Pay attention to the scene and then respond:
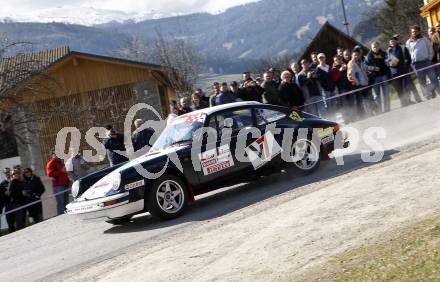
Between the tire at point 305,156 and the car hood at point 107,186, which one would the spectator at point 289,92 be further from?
the car hood at point 107,186

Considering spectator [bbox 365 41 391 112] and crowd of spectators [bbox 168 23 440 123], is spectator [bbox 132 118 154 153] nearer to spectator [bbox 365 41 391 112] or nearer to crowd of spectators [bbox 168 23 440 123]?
crowd of spectators [bbox 168 23 440 123]

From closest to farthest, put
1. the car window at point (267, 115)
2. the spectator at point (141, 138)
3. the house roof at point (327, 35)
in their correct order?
the car window at point (267, 115)
the spectator at point (141, 138)
the house roof at point (327, 35)

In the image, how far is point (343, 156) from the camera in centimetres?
1243

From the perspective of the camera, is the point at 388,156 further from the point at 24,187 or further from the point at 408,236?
the point at 24,187

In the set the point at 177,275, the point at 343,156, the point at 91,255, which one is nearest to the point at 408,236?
the point at 177,275

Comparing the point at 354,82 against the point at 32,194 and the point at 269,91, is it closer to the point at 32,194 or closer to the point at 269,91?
the point at 269,91

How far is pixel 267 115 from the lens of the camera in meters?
11.3

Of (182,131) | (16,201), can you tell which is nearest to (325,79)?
(182,131)

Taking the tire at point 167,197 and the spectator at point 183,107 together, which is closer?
the tire at point 167,197

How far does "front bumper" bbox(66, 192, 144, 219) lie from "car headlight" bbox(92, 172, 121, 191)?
0.55 ft

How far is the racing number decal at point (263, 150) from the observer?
1082cm

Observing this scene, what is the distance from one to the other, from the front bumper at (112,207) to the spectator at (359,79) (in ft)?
28.8

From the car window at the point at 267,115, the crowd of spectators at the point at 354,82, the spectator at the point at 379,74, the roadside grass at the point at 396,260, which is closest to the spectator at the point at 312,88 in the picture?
the crowd of spectators at the point at 354,82

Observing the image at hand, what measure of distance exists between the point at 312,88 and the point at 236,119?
20.0 feet
